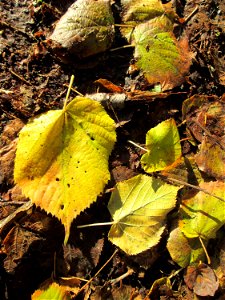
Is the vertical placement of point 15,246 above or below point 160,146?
below

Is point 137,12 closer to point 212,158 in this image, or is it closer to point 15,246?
point 212,158

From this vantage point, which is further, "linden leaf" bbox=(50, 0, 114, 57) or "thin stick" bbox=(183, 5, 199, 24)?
"thin stick" bbox=(183, 5, 199, 24)

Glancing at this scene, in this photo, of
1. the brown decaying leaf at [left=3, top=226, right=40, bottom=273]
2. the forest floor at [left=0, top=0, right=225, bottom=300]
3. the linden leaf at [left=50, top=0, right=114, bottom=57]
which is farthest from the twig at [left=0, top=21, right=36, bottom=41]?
the brown decaying leaf at [left=3, top=226, right=40, bottom=273]

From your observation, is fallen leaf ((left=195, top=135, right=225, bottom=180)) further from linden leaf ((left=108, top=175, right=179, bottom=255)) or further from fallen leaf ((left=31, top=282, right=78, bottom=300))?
fallen leaf ((left=31, top=282, right=78, bottom=300))

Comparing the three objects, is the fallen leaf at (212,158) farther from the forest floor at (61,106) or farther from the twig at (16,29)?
the twig at (16,29)

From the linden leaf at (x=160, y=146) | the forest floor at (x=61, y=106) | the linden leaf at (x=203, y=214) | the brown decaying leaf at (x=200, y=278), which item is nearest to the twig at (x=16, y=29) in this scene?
the forest floor at (x=61, y=106)

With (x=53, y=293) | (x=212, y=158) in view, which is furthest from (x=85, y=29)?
(x=53, y=293)

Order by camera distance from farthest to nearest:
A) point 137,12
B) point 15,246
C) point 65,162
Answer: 1. point 137,12
2. point 15,246
3. point 65,162
